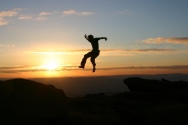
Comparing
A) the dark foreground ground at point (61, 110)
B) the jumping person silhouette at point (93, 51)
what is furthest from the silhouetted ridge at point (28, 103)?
the jumping person silhouette at point (93, 51)

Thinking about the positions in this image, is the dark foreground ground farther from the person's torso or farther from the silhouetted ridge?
the person's torso

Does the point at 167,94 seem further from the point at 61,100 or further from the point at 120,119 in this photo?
the point at 61,100

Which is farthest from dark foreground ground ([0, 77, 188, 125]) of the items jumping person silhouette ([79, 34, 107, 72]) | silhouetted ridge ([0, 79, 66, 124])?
jumping person silhouette ([79, 34, 107, 72])

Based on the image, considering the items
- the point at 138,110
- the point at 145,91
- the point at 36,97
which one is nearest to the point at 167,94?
the point at 145,91

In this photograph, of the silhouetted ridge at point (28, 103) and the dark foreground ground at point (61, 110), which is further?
the dark foreground ground at point (61, 110)

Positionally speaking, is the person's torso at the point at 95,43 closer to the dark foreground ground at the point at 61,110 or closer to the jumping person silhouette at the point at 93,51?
the jumping person silhouette at the point at 93,51

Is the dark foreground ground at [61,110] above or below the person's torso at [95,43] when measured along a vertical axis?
below

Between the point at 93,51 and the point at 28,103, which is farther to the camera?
the point at 93,51

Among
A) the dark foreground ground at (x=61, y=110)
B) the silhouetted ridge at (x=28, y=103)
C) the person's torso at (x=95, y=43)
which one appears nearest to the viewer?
the silhouetted ridge at (x=28, y=103)

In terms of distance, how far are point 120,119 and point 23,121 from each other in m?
8.52

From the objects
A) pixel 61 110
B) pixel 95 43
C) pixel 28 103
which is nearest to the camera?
pixel 28 103

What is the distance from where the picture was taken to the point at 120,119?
25906 mm

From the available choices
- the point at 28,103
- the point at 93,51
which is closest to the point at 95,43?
the point at 93,51

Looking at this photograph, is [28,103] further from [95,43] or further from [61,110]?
[95,43]
